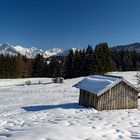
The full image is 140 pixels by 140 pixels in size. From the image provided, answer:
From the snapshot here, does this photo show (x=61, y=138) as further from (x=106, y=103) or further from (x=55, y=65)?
(x=55, y=65)

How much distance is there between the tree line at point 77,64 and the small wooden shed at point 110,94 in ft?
185

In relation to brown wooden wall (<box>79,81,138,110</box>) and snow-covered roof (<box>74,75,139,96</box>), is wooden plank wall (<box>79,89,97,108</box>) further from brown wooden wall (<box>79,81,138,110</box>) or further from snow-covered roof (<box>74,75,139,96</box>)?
snow-covered roof (<box>74,75,139,96</box>)

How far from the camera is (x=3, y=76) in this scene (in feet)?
338

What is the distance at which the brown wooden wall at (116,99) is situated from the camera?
93.7 ft

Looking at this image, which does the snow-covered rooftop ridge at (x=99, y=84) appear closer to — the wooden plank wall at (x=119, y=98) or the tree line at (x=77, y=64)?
the wooden plank wall at (x=119, y=98)

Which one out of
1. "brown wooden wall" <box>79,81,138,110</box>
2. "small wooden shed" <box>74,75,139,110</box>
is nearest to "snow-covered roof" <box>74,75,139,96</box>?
"small wooden shed" <box>74,75,139,110</box>

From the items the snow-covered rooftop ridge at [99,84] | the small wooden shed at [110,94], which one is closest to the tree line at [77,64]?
the snow-covered rooftop ridge at [99,84]

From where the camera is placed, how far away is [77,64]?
97250 millimetres

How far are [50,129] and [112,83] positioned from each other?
14208 millimetres

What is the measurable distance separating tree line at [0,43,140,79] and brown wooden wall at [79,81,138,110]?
5644 cm

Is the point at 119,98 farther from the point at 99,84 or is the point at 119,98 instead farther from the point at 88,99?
the point at 88,99

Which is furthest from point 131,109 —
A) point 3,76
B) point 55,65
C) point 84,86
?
point 55,65

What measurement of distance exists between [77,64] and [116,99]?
68259 mm

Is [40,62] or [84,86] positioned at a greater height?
[40,62]
